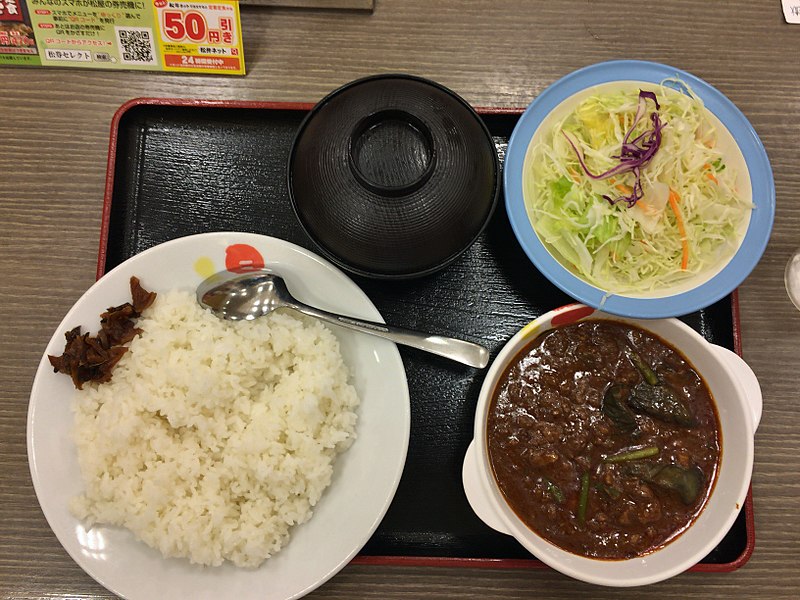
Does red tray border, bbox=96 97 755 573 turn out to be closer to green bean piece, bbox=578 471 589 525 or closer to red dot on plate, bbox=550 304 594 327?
green bean piece, bbox=578 471 589 525

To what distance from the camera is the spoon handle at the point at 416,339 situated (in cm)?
199

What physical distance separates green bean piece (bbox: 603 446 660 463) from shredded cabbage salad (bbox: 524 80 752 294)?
1.80ft

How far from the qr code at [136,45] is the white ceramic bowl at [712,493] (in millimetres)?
1857

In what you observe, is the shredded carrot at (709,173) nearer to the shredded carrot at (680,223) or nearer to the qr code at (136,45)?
the shredded carrot at (680,223)

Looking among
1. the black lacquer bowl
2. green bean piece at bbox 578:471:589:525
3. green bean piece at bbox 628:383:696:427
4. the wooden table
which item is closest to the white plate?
the black lacquer bowl

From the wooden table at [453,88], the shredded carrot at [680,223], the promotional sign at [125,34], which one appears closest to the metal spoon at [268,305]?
the wooden table at [453,88]

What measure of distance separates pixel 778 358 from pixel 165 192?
8.27 ft

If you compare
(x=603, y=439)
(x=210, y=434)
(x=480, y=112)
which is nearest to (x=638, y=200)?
(x=480, y=112)

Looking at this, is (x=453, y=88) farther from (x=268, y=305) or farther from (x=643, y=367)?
(x=643, y=367)

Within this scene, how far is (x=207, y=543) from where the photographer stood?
6.07 feet

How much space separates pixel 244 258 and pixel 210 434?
621 mm

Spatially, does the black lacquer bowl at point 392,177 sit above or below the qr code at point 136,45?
below

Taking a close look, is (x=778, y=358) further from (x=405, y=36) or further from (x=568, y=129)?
(x=405, y=36)

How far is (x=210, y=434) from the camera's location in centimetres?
199
